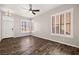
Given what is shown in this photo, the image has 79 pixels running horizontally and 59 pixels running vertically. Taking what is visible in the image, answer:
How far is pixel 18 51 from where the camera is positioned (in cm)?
222

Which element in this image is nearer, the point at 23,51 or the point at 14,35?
the point at 23,51

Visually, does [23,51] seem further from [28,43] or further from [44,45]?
[44,45]

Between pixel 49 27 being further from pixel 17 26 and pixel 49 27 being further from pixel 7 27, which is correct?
pixel 7 27

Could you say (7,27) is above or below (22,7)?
below

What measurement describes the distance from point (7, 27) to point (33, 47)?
0.98 metres

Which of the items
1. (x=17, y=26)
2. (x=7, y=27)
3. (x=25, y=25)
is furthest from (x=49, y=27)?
(x=7, y=27)

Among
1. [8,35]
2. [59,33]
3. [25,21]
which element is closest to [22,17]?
[25,21]

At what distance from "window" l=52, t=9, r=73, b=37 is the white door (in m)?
1.22

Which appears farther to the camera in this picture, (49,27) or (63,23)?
(49,27)

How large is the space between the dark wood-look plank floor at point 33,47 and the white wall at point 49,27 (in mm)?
129

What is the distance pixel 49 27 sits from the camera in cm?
231

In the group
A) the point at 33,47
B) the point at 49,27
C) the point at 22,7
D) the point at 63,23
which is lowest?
the point at 33,47

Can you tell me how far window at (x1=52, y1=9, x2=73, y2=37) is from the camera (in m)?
2.17
